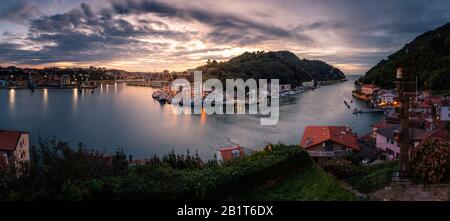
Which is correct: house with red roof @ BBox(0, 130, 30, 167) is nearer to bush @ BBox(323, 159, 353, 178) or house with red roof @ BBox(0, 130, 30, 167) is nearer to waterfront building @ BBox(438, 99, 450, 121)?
bush @ BBox(323, 159, 353, 178)

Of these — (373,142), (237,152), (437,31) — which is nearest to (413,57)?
(437,31)

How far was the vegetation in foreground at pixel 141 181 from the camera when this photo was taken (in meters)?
3.12

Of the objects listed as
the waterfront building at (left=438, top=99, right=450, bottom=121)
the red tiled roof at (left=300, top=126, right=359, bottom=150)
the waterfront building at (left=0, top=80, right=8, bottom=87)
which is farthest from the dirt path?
the waterfront building at (left=0, top=80, right=8, bottom=87)

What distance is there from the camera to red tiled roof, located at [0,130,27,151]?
10.1 metres

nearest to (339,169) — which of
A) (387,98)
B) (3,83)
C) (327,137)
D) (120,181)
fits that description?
(120,181)

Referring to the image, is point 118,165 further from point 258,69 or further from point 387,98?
point 258,69

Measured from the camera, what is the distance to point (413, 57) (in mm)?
34969

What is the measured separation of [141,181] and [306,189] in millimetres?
1808

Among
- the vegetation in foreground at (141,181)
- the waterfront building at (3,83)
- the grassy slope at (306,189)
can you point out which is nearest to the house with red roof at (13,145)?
the vegetation in foreground at (141,181)

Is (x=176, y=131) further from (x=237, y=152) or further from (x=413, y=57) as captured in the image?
(x=413, y=57)

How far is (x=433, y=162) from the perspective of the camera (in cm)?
387

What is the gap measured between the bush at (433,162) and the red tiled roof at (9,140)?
995 cm
